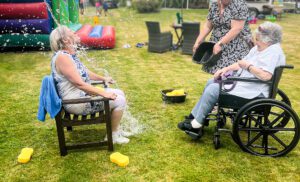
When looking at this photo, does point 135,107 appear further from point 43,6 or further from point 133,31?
point 133,31

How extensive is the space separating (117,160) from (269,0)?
19275 millimetres

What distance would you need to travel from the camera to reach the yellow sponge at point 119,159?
313 cm

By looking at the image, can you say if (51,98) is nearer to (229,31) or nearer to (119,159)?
(119,159)

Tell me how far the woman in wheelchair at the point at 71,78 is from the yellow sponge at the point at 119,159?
1.31ft

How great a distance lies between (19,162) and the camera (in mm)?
3238

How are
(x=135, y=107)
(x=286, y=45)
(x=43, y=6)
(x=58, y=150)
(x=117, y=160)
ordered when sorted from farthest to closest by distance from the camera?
(x=286, y=45)
(x=43, y=6)
(x=135, y=107)
(x=58, y=150)
(x=117, y=160)

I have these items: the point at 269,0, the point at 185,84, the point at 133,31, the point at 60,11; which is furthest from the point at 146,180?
the point at 269,0

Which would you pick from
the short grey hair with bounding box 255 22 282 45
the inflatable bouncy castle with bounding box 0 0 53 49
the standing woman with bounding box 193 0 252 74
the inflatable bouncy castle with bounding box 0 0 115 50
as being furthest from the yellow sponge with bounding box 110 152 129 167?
the inflatable bouncy castle with bounding box 0 0 53 49

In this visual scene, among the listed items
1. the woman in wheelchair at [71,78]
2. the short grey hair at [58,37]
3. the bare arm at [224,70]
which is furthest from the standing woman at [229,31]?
the short grey hair at [58,37]

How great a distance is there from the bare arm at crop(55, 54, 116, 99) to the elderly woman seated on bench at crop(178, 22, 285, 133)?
1.07m

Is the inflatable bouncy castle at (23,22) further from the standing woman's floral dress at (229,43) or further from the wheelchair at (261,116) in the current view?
the wheelchair at (261,116)

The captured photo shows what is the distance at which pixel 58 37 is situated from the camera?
303 cm

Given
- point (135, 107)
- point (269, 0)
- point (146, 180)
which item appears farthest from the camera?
point (269, 0)

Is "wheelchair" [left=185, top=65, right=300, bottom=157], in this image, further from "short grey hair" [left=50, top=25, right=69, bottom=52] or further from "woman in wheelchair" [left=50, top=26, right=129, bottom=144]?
"short grey hair" [left=50, top=25, right=69, bottom=52]
